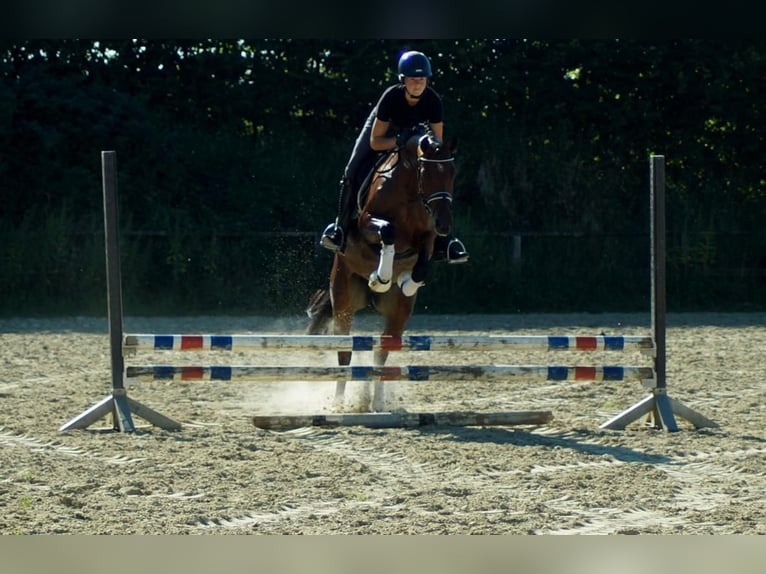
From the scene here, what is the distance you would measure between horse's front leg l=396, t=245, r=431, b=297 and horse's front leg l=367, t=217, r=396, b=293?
133 millimetres

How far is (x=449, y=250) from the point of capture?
609cm

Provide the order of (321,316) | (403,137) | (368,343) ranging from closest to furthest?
(368,343) → (403,137) → (321,316)

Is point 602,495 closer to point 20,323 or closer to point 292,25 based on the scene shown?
point 292,25

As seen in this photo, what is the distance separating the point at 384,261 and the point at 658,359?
1.58 metres

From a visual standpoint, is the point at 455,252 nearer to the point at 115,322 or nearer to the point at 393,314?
the point at 393,314

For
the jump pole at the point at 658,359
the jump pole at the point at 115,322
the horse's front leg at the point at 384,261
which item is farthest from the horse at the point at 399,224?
the jump pole at the point at 115,322

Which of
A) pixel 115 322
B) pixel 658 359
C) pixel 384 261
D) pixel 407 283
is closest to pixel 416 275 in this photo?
pixel 407 283

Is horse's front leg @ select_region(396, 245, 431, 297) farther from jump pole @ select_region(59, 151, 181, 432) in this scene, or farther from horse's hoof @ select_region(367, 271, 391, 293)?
jump pole @ select_region(59, 151, 181, 432)

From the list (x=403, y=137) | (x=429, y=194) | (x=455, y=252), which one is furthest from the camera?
(x=455, y=252)

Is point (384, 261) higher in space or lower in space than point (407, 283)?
higher

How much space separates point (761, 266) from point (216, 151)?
27.1ft

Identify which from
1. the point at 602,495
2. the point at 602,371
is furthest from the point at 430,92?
the point at 602,495

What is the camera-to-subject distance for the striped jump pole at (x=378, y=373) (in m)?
5.41

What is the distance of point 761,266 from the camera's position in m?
15.6
